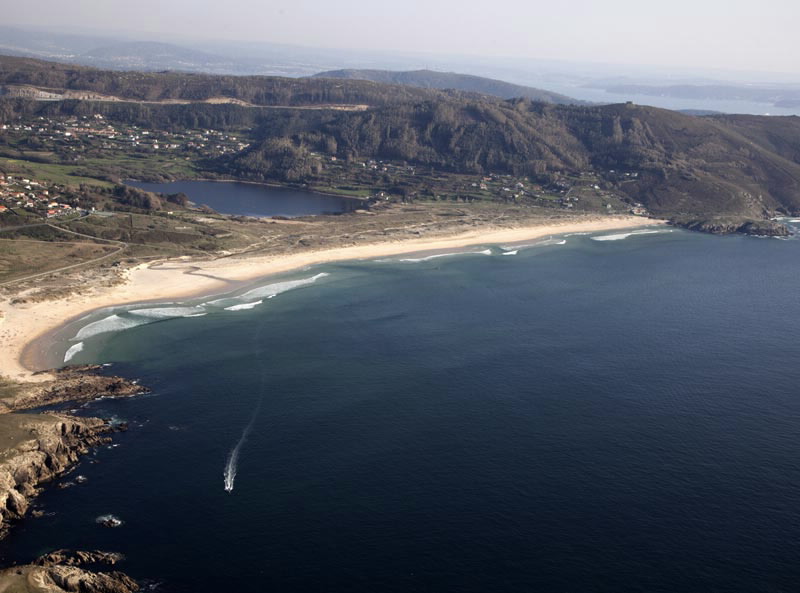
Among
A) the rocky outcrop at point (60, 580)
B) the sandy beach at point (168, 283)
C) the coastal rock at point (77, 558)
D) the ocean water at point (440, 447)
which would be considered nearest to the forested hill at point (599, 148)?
the sandy beach at point (168, 283)

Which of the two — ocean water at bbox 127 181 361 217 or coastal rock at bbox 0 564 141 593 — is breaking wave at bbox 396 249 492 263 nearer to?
ocean water at bbox 127 181 361 217

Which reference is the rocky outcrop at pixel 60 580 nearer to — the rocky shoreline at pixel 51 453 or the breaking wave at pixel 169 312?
the rocky shoreline at pixel 51 453

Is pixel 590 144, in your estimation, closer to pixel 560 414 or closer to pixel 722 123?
pixel 722 123

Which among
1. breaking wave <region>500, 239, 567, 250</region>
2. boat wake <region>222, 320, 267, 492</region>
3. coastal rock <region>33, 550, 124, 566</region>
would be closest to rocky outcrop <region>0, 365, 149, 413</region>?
boat wake <region>222, 320, 267, 492</region>

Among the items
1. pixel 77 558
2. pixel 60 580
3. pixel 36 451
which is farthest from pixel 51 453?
pixel 60 580

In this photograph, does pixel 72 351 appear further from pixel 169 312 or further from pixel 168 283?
pixel 168 283

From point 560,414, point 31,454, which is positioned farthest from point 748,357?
point 31,454
